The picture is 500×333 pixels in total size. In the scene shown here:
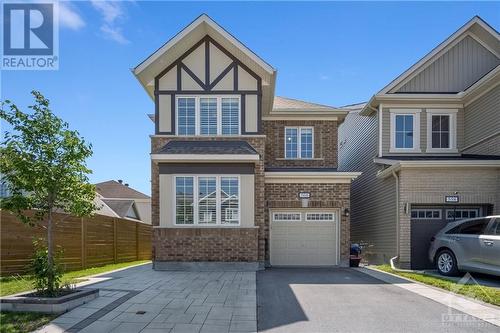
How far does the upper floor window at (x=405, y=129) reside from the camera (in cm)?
1536

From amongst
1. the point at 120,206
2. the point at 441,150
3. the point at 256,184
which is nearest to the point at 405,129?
the point at 441,150

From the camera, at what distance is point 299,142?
16281 millimetres

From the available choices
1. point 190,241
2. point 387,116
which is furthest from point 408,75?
point 190,241

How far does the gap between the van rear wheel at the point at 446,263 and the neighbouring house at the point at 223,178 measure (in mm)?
3180

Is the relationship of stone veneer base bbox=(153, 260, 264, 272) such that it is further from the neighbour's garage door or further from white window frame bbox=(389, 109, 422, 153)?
white window frame bbox=(389, 109, 422, 153)

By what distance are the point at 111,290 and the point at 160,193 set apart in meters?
4.35

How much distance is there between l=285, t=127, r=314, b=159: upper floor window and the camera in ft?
53.2

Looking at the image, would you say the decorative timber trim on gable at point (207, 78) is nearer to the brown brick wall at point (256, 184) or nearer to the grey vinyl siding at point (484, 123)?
the brown brick wall at point (256, 184)

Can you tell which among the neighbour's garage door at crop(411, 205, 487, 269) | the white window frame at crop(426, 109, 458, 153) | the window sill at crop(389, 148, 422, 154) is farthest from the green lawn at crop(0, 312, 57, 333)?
the white window frame at crop(426, 109, 458, 153)

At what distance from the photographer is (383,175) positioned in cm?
1466

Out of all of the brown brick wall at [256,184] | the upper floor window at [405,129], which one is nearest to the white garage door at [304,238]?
the brown brick wall at [256,184]

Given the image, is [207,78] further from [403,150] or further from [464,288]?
[464,288]

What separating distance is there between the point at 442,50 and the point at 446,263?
28.3 feet

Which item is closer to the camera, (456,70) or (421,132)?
(421,132)
